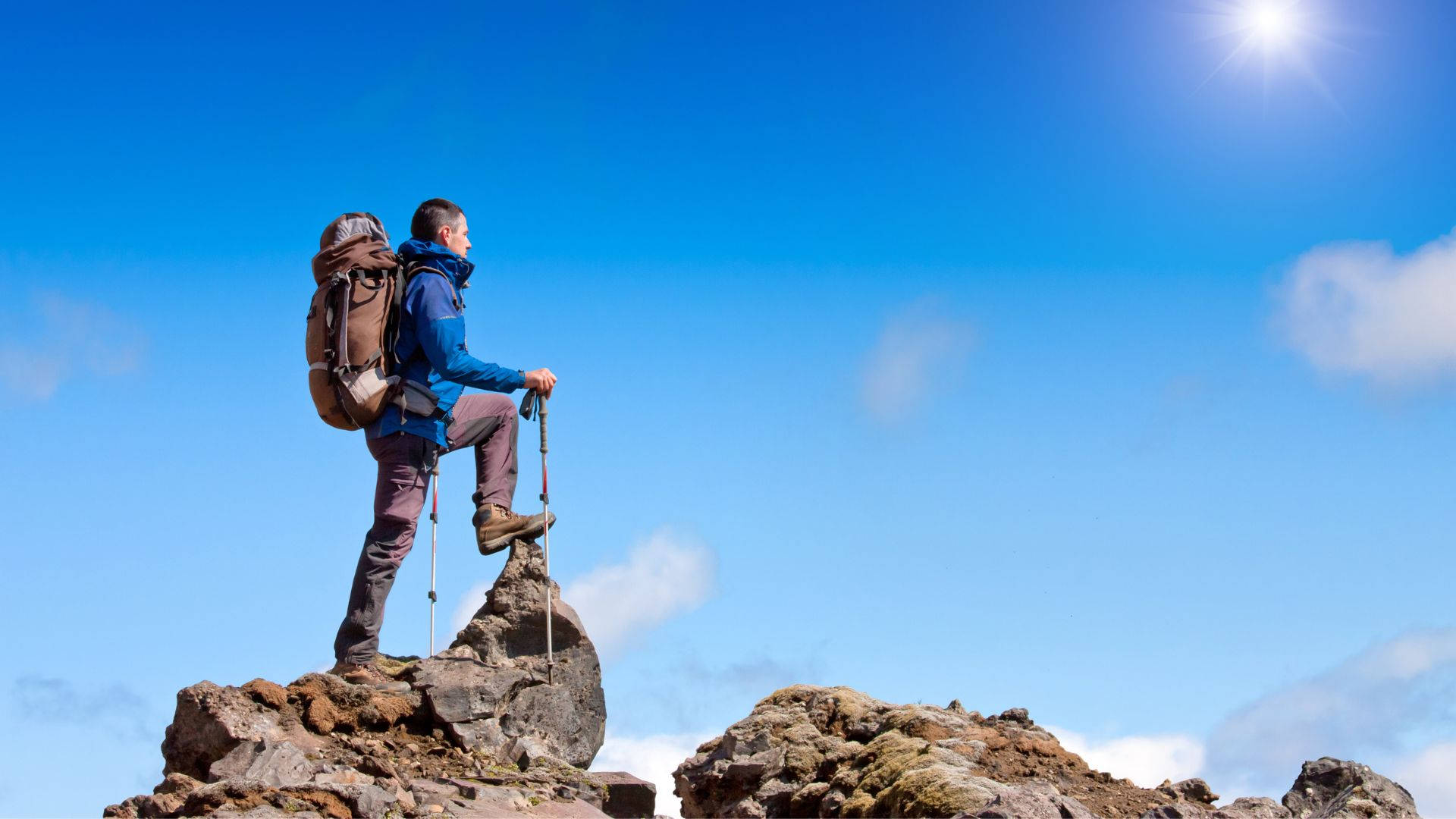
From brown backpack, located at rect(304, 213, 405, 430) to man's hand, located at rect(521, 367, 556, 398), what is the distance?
4.32ft

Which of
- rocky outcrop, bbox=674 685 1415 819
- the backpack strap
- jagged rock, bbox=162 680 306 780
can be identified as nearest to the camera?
jagged rock, bbox=162 680 306 780

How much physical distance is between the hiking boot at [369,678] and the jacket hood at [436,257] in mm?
3789

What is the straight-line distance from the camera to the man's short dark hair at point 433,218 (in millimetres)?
13461

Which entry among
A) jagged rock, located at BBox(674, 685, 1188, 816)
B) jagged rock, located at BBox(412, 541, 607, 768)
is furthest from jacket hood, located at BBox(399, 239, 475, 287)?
jagged rock, located at BBox(674, 685, 1188, 816)

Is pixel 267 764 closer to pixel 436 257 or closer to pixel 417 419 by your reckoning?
pixel 417 419

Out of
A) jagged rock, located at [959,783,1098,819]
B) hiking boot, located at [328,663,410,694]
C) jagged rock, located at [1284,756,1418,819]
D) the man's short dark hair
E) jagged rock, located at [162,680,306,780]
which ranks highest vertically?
the man's short dark hair

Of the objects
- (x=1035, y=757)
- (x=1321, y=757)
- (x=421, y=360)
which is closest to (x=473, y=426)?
(x=421, y=360)

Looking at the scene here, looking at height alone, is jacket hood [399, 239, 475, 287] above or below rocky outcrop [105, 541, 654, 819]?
above

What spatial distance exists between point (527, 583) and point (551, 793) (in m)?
2.62

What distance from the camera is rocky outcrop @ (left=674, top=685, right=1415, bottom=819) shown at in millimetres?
11820

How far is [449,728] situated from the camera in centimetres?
1213

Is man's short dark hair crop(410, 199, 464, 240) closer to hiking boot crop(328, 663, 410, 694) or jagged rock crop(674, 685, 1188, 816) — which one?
hiking boot crop(328, 663, 410, 694)

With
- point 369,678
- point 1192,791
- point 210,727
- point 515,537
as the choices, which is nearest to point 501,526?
point 515,537

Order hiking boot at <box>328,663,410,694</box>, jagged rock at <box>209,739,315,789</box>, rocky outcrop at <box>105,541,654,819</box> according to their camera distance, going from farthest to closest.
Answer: hiking boot at <box>328,663,410,694</box> → jagged rock at <box>209,739,315,789</box> → rocky outcrop at <box>105,541,654,819</box>
